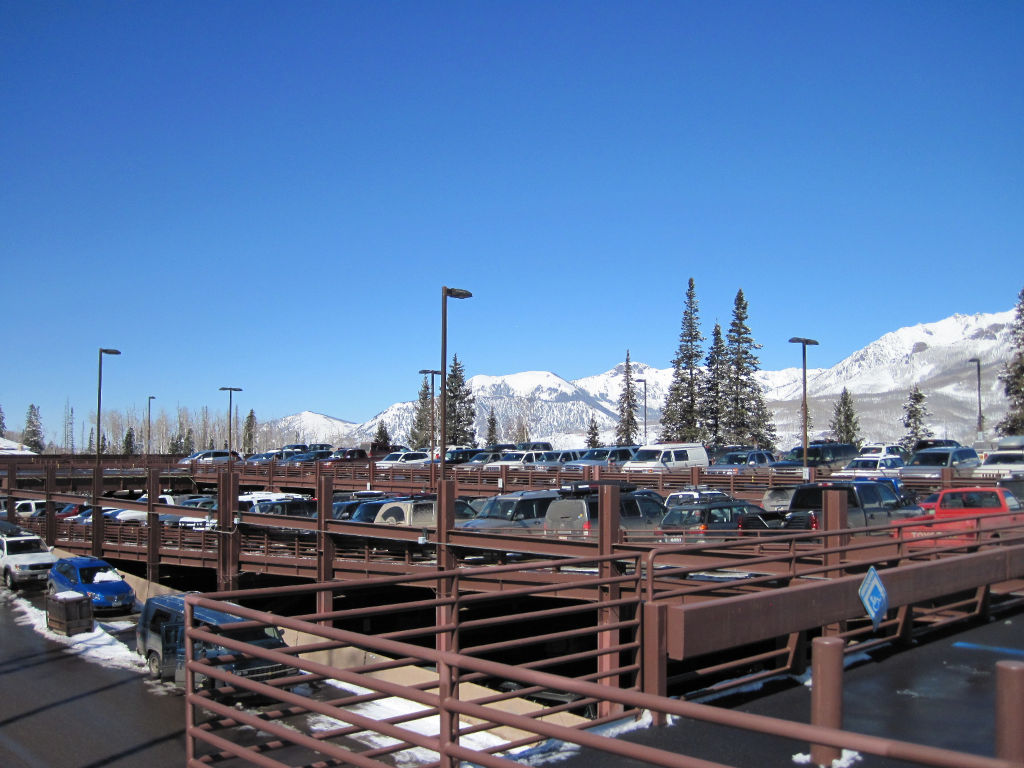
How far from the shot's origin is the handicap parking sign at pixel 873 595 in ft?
29.1

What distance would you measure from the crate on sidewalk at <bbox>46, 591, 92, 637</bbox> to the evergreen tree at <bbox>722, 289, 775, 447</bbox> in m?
59.1

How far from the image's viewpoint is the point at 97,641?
62.3 feet

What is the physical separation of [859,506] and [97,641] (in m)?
17.7

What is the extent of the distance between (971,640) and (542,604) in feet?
32.8

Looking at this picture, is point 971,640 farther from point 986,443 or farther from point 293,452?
point 293,452

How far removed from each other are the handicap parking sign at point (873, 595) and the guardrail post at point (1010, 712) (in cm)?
572

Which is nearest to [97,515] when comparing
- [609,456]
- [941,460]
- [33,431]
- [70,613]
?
[70,613]

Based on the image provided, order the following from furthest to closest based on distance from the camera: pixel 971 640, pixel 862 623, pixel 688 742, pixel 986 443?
pixel 986 443, pixel 862 623, pixel 971 640, pixel 688 742

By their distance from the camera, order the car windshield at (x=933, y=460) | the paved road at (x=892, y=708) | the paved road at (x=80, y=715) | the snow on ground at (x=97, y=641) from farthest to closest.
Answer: the car windshield at (x=933, y=460), the snow on ground at (x=97, y=641), the paved road at (x=80, y=715), the paved road at (x=892, y=708)

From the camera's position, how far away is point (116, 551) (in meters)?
32.3

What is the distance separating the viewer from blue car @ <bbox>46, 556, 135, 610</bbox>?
908 inches

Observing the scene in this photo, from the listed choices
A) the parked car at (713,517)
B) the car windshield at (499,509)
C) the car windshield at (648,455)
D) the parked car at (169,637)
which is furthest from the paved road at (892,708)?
the car windshield at (648,455)

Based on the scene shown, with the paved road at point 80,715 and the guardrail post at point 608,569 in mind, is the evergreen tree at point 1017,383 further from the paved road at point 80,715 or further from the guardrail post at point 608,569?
the paved road at point 80,715

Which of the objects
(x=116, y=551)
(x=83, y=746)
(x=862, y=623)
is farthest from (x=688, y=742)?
(x=116, y=551)
